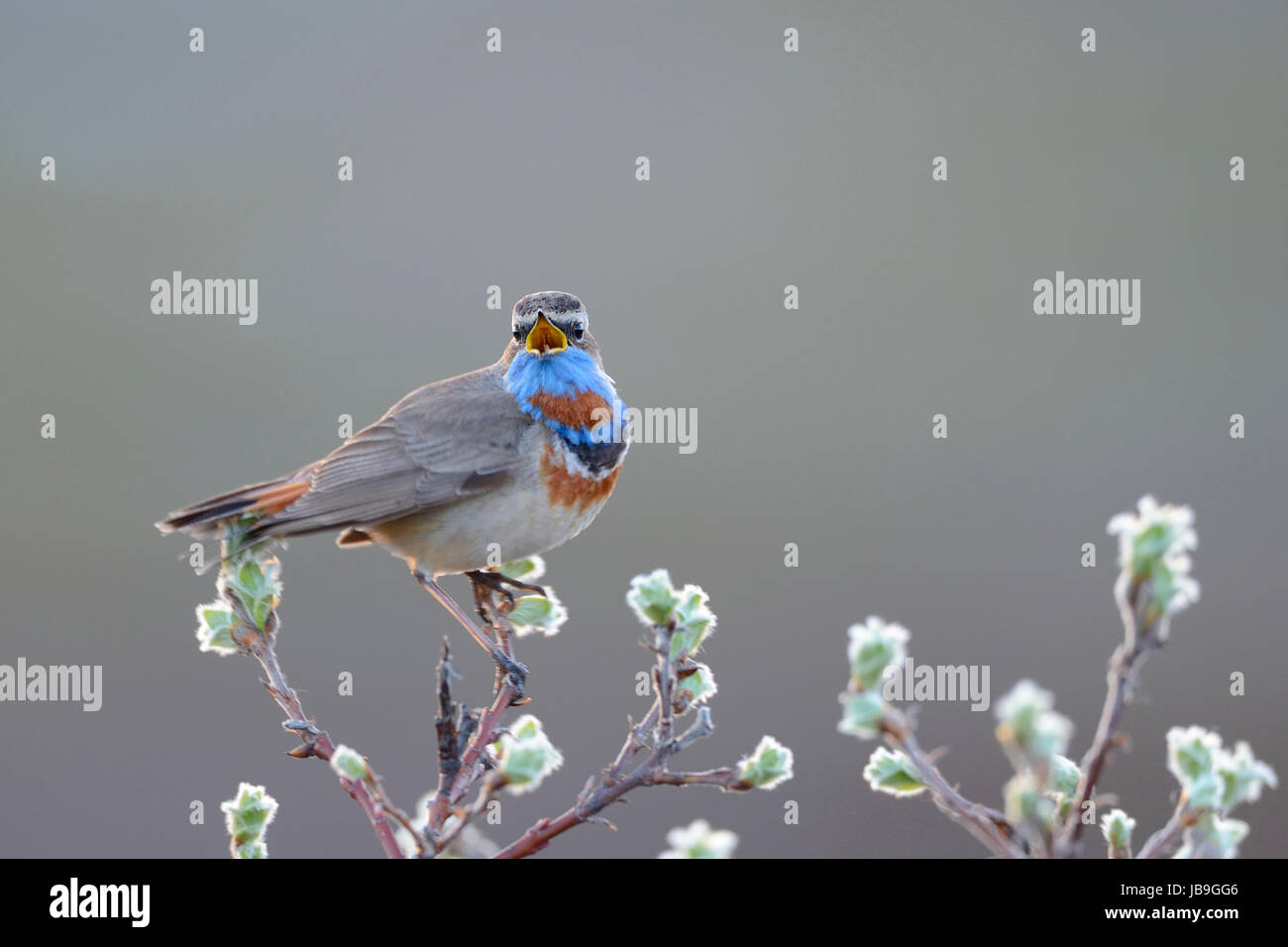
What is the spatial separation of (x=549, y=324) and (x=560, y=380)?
0.20 meters

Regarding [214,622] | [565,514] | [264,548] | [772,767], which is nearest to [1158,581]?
[772,767]

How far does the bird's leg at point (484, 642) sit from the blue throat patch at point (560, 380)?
55cm

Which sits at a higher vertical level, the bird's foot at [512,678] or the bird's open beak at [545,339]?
the bird's open beak at [545,339]

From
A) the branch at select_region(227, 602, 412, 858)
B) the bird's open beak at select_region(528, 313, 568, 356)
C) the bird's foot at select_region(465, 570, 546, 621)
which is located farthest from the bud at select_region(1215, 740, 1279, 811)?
the bird's open beak at select_region(528, 313, 568, 356)

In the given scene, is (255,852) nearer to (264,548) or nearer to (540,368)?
(264,548)

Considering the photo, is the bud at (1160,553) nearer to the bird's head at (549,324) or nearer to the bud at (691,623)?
the bud at (691,623)

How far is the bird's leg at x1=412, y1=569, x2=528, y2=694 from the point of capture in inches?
96.4

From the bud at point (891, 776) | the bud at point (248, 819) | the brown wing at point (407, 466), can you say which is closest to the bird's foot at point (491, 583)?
the brown wing at point (407, 466)

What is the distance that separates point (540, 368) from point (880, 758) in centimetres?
221

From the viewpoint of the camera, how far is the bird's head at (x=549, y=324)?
3.32 metres

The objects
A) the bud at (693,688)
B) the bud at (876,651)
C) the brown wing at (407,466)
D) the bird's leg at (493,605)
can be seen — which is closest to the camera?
the bud at (876,651)

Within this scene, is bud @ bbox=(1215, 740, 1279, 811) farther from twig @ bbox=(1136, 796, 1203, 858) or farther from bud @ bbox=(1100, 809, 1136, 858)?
bud @ bbox=(1100, 809, 1136, 858)

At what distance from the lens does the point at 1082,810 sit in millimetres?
1223

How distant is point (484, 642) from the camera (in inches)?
111
